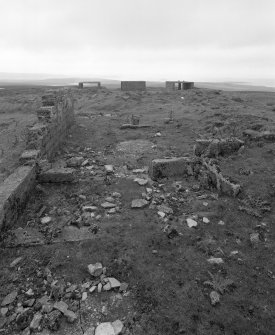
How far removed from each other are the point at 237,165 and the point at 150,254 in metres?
4.19

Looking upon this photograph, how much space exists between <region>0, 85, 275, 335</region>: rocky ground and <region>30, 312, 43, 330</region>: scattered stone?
1 cm

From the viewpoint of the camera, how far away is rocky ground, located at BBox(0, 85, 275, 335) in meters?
3.20

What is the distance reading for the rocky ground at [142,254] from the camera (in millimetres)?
3203

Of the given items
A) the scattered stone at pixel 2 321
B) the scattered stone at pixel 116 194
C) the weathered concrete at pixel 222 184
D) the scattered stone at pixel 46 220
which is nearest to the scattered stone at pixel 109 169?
the scattered stone at pixel 116 194

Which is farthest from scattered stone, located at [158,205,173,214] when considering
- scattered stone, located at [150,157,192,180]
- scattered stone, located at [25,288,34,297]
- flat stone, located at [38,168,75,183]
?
scattered stone, located at [25,288,34,297]

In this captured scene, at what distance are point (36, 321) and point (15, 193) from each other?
2.57 meters

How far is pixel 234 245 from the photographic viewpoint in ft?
14.5

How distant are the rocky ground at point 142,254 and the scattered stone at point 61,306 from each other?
1 centimetres

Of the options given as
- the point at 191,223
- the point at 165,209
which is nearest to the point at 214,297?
the point at 191,223

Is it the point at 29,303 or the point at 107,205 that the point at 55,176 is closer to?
the point at 107,205

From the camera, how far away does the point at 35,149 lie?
721 centimetres

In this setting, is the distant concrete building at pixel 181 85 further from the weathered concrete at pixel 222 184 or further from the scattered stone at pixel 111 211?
the scattered stone at pixel 111 211

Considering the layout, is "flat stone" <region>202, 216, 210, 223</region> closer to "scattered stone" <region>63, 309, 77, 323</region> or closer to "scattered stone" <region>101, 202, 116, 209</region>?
"scattered stone" <region>101, 202, 116, 209</region>

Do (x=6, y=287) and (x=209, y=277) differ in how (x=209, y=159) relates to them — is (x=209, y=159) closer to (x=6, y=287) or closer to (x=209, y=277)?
(x=209, y=277)
